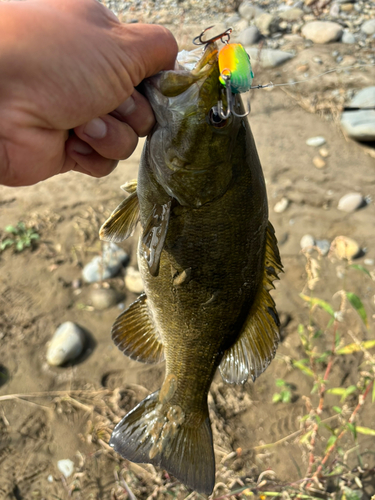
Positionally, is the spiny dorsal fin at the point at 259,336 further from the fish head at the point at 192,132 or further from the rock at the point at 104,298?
the rock at the point at 104,298

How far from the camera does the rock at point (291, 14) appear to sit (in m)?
7.78

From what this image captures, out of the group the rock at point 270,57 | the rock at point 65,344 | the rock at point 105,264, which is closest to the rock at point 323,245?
the rock at point 105,264

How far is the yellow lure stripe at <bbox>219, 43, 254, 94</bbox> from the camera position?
4.21 feet

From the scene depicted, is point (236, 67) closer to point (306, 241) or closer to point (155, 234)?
point (155, 234)

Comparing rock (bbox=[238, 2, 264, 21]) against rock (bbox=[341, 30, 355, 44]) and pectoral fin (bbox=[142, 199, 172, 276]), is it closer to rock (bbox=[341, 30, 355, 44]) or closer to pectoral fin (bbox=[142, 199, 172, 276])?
rock (bbox=[341, 30, 355, 44])

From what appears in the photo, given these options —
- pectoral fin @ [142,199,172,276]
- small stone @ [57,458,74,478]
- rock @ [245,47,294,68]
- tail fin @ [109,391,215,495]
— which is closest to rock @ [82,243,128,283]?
small stone @ [57,458,74,478]

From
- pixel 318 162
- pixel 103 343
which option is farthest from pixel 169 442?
pixel 318 162

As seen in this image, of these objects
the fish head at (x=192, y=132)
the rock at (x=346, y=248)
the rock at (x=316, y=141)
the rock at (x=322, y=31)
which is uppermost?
the fish head at (x=192, y=132)

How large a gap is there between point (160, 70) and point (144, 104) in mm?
133

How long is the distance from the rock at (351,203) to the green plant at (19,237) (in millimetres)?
3339

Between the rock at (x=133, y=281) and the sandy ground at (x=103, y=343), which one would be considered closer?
the sandy ground at (x=103, y=343)

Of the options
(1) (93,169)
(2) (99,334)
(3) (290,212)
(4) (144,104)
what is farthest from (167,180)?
(3) (290,212)

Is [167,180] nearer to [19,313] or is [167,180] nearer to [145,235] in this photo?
[145,235]

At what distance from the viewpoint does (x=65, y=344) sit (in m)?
3.42
